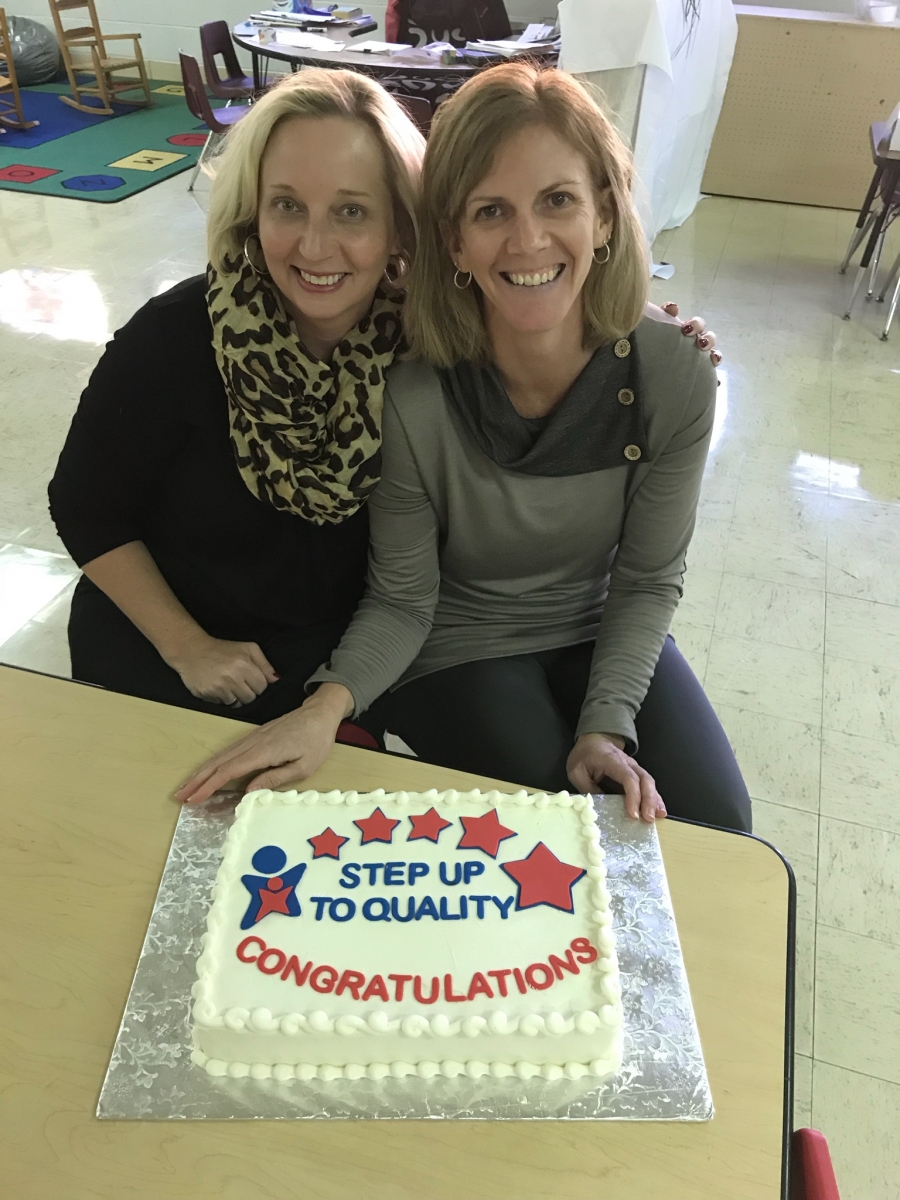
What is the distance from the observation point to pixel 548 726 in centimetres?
129

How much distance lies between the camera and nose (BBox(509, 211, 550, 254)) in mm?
1110

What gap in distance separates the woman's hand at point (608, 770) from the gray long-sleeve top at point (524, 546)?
27 mm

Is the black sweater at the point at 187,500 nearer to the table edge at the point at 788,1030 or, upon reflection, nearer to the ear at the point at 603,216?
the ear at the point at 603,216

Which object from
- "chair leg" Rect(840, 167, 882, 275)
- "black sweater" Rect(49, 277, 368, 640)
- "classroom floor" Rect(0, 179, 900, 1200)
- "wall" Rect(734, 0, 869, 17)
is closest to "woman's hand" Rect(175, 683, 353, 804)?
"black sweater" Rect(49, 277, 368, 640)

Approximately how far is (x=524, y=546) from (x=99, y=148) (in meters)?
5.80

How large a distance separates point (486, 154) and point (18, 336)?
2.99m

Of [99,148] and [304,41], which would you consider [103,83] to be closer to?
[99,148]

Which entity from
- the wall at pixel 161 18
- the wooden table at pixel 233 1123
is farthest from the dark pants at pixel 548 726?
the wall at pixel 161 18

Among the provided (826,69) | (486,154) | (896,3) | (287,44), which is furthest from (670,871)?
(896,3)

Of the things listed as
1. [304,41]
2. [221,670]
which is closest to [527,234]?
[221,670]

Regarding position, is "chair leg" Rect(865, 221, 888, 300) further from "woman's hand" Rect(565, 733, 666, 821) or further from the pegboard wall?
"woman's hand" Rect(565, 733, 666, 821)

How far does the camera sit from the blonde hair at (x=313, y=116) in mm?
1121

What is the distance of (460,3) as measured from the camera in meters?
5.04

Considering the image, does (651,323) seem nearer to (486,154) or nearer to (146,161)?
(486,154)
